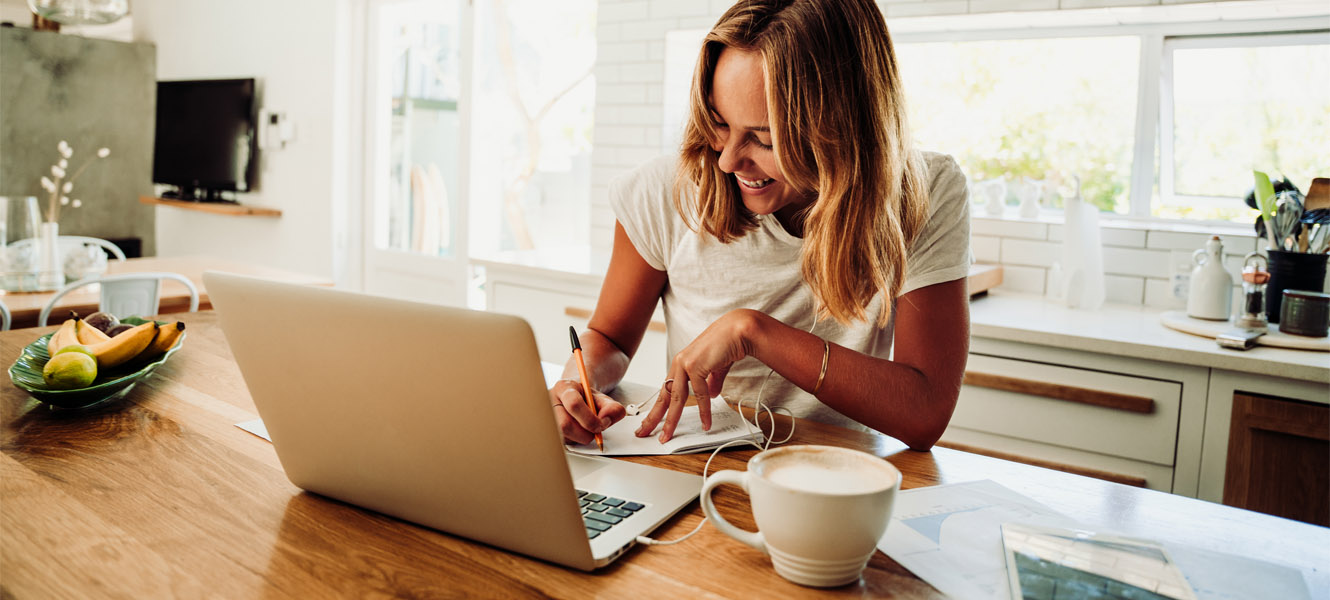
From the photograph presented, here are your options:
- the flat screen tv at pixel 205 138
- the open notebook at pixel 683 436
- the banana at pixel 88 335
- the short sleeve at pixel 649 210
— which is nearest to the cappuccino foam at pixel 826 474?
the open notebook at pixel 683 436

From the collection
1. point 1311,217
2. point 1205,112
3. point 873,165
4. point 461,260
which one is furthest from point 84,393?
point 461,260

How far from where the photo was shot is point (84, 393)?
3.63 feet

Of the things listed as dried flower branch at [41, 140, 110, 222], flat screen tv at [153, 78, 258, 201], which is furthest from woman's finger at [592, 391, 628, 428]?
flat screen tv at [153, 78, 258, 201]

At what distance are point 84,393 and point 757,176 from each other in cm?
88

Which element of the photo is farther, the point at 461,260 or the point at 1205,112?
the point at 461,260

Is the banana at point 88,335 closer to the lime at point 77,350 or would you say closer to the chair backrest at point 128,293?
the lime at point 77,350

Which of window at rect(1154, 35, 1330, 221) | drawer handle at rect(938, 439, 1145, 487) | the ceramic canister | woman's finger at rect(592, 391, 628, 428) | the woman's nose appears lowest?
drawer handle at rect(938, 439, 1145, 487)

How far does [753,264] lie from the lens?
139 cm

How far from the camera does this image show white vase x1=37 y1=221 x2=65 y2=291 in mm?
2672

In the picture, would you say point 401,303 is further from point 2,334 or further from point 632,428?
point 2,334

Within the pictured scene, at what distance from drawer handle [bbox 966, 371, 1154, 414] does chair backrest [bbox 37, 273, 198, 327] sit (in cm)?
227

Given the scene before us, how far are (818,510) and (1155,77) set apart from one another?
247 cm

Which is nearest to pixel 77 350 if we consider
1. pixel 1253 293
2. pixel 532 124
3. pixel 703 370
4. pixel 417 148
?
pixel 703 370

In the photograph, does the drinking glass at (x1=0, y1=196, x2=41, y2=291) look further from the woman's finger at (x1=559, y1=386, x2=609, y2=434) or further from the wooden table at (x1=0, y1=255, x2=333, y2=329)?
the woman's finger at (x1=559, y1=386, x2=609, y2=434)
